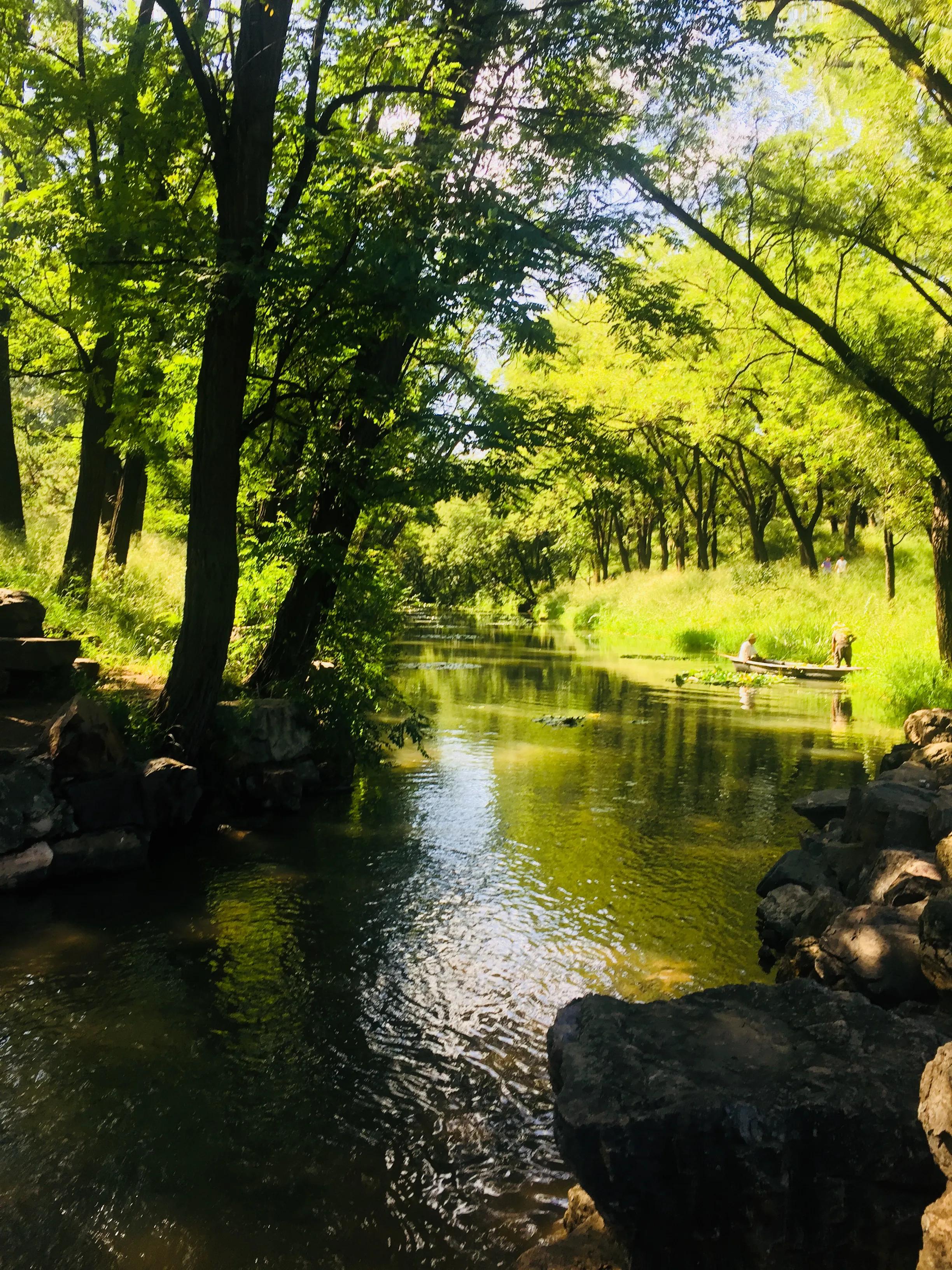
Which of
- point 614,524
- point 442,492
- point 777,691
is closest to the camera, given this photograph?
point 442,492

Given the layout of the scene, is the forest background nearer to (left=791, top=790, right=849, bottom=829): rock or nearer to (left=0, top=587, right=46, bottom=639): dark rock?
(left=0, top=587, right=46, bottom=639): dark rock

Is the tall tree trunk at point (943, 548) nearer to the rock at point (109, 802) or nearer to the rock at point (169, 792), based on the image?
the rock at point (169, 792)

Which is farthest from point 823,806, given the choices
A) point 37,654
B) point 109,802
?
point 37,654

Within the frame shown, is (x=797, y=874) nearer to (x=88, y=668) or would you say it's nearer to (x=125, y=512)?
(x=88, y=668)

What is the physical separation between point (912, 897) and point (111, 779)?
6719 mm

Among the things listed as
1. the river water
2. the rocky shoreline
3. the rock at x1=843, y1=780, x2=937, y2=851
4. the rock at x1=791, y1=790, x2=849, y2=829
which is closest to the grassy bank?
the rock at x1=791, y1=790, x2=849, y2=829

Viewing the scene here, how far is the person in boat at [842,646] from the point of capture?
24.9 m

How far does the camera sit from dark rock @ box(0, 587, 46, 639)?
1012cm

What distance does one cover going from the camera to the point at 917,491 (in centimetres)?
2450

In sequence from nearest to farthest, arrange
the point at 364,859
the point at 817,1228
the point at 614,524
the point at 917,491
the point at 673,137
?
1. the point at 817,1228
2. the point at 364,859
3. the point at 673,137
4. the point at 917,491
5. the point at 614,524

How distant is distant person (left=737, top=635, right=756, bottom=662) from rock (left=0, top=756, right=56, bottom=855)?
71.1ft

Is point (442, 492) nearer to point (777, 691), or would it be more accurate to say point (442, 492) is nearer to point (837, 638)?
point (777, 691)

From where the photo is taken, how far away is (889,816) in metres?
7.30

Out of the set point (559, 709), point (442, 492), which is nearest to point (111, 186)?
point (442, 492)
